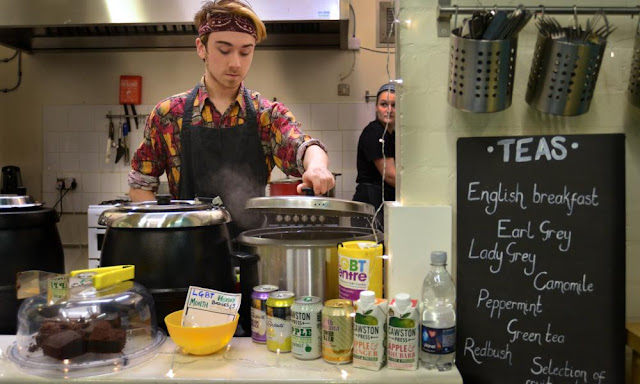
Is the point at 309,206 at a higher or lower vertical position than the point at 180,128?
lower

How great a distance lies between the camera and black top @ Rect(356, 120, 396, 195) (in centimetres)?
305

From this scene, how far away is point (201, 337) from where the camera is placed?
3.60ft

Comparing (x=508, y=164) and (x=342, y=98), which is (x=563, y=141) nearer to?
(x=508, y=164)

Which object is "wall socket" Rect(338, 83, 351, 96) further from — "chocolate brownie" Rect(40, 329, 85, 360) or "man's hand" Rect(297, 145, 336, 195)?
"chocolate brownie" Rect(40, 329, 85, 360)

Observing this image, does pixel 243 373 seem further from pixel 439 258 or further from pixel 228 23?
pixel 228 23

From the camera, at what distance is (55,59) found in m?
3.95

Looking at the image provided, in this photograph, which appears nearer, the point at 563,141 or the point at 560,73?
the point at 560,73

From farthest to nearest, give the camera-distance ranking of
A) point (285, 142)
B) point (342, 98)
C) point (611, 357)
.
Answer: point (342, 98)
point (285, 142)
point (611, 357)

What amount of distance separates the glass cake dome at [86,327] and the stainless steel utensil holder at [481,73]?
2.59 feet

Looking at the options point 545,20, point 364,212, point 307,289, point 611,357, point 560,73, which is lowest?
point 611,357

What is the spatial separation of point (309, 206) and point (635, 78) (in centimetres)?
75

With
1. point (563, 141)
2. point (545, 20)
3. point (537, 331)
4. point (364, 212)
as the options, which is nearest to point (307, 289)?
point (364, 212)

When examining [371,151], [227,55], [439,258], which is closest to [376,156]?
[371,151]

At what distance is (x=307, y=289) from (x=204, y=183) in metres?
0.97
